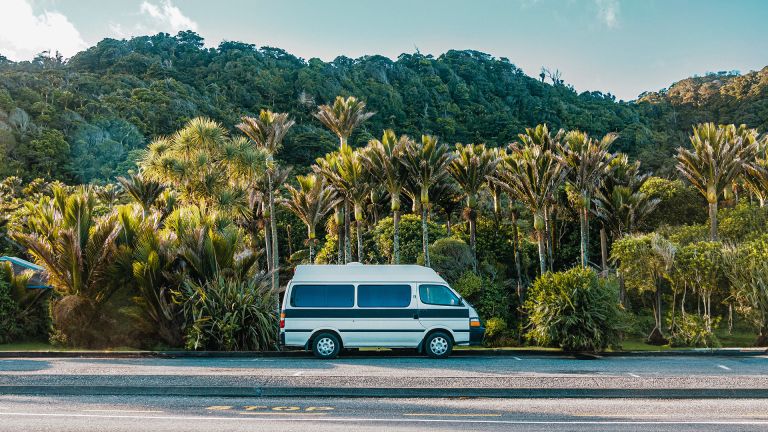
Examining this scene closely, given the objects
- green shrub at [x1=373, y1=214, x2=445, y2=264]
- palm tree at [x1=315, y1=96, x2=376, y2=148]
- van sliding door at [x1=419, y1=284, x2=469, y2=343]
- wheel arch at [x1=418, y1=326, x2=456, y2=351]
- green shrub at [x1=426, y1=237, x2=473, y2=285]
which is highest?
palm tree at [x1=315, y1=96, x2=376, y2=148]

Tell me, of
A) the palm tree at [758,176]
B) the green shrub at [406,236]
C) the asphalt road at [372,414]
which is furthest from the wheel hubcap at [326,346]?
the palm tree at [758,176]

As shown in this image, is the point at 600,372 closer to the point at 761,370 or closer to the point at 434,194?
the point at 761,370

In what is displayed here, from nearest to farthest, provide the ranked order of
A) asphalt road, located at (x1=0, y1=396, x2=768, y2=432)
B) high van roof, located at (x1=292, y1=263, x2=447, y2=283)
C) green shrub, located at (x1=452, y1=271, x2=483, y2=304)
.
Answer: asphalt road, located at (x1=0, y1=396, x2=768, y2=432) < high van roof, located at (x1=292, y1=263, x2=447, y2=283) < green shrub, located at (x1=452, y1=271, x2=483, y2=304)

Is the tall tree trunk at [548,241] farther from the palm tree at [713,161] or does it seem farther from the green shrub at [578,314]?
the green shrub at [578,314]

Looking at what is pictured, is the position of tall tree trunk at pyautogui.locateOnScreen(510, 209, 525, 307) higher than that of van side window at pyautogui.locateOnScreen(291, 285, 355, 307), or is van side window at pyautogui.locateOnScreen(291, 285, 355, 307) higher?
tall tree trunk at pyautogui.locateOnScreen(510, 209, 525, 307)

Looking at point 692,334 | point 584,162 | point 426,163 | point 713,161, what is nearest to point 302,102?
point 426,163

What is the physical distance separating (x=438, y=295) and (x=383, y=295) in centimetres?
143

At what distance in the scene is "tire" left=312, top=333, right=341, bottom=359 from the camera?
15.6 metres

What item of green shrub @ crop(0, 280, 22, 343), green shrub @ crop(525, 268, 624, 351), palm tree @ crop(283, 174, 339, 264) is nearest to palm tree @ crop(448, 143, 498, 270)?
palm tree @ crop(283, 174, 339, 264)

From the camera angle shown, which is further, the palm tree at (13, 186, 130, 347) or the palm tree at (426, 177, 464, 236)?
the palm tree at (426, 177, 464, 236)

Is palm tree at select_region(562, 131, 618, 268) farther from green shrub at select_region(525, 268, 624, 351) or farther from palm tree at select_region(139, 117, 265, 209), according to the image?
palm tree at select_region(139, 117, 265, 209)

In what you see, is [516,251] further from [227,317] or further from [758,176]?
[227,317]

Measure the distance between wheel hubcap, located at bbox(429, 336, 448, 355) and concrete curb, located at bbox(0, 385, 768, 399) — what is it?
190 inches

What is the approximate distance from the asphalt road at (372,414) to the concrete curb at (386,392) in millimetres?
314
